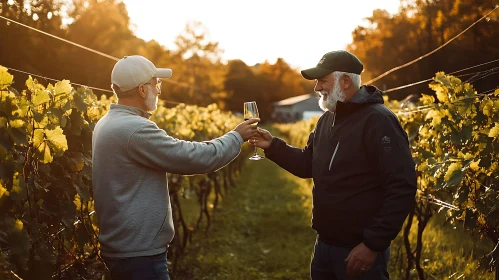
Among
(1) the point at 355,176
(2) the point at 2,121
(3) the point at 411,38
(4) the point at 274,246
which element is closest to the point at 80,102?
(2) the point at 2,121

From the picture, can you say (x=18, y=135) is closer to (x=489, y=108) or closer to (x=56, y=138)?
(x=56, y=138)

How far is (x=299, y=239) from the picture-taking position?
9.06m

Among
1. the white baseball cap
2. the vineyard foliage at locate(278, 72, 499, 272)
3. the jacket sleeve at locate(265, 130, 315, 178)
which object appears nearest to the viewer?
the white baseball cap

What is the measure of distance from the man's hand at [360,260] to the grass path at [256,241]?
159 inches

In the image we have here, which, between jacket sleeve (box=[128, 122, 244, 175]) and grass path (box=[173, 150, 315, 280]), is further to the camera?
grass path (box=[173, 150, 315, 280])

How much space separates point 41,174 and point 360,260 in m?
2.00

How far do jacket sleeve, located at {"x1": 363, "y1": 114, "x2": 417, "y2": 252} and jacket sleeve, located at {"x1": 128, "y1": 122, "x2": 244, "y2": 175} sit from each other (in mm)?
897

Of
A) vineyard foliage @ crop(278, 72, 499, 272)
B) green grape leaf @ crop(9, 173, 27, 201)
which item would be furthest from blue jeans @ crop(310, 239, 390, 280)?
green grape leaf @ crop(9, 173, 27, 201)

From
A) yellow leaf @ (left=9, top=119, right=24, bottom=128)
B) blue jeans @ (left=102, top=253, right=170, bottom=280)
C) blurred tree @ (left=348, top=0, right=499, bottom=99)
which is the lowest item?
blue jeans @ (left=102, top=253, right=170, bottom=280)

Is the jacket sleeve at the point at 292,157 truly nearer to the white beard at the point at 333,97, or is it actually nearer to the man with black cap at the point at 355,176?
the man with black cap at the point at 355,176

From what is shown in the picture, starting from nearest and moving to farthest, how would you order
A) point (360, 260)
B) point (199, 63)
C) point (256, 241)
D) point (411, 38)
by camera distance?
point (360, 260) → point (256, 241) → point (411, 38) → point (199, 63)

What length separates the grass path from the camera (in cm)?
741

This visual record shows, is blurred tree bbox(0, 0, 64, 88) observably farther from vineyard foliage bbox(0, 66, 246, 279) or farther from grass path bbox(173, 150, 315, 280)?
vineyard foliage bbox(0, 66, 246, 279)

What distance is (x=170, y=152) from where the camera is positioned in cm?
285
